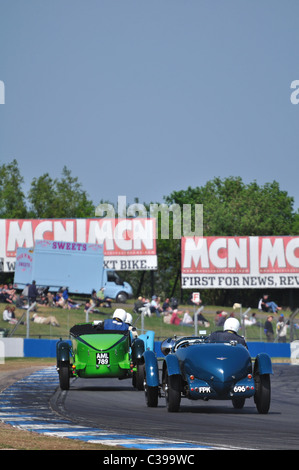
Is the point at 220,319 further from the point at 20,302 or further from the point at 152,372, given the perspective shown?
the point at 152,372

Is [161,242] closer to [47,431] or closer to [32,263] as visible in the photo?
[32,263]

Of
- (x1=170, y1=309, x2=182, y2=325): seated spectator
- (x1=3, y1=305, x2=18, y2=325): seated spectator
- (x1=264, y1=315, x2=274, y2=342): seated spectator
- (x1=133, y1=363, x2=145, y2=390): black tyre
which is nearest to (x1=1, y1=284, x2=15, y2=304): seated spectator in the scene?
(x1=3, y1=305, x2=18, y2=325): seated spectator

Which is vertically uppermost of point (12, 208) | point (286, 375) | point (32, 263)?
point (12, 208)

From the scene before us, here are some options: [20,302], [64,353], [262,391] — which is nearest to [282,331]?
[20,302]

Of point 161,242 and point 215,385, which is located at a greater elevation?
point 161,242

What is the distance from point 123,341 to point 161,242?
2523 inches

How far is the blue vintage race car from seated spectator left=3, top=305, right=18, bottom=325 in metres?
21.7

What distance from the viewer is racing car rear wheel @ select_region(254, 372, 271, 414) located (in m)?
13.7

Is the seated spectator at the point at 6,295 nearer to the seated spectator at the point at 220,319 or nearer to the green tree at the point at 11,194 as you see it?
the seated spectator at the point at 220,319

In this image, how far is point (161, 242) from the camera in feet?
270

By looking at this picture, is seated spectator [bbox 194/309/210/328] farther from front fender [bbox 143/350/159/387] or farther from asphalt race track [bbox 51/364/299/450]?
front fender [bbox 143/350/159/387]

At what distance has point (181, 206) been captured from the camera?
92.2 meters

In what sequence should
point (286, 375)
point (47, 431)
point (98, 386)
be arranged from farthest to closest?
point (286, 375), point (98, 386), point (47, 431)
